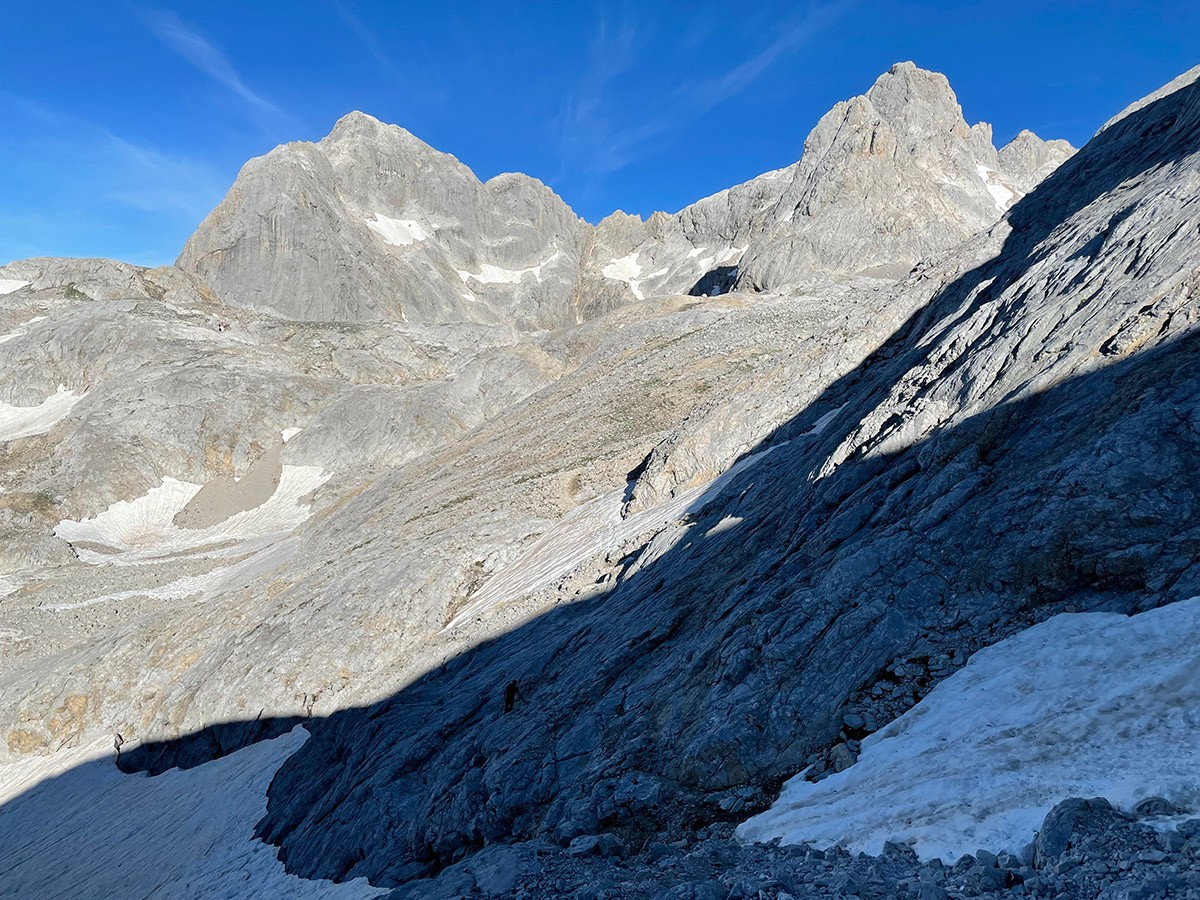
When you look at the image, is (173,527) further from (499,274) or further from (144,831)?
(499,274)

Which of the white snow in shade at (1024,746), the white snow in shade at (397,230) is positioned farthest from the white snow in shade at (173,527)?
the white snow in shade at (397,230)

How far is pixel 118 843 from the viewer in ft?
78.0

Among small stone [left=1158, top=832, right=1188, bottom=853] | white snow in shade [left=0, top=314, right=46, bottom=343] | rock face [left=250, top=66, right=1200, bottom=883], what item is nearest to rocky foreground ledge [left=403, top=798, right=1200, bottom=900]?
small stone [left=1158, top=832, right=1188, bottom=853]

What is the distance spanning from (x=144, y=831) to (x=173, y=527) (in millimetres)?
45211

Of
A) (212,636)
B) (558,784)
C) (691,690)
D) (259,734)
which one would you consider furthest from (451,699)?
(212,636)

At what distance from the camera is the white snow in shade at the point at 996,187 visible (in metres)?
134

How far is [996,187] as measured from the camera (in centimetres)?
13762

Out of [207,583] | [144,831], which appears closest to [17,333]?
[207,583]

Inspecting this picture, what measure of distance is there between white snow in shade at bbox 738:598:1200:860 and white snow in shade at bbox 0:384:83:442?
3488 inches

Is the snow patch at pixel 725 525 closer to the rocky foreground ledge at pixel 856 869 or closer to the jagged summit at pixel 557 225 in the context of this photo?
the rocky foreground ledge at pixel 856 869

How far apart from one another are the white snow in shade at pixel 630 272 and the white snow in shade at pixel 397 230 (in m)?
42.6

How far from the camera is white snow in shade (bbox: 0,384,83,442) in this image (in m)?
73.9

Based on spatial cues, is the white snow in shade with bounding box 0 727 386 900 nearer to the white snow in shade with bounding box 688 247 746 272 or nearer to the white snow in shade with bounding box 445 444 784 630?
the white snow in shade with bounding box 445 444 784 630

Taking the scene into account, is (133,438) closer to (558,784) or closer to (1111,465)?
(558,784)
